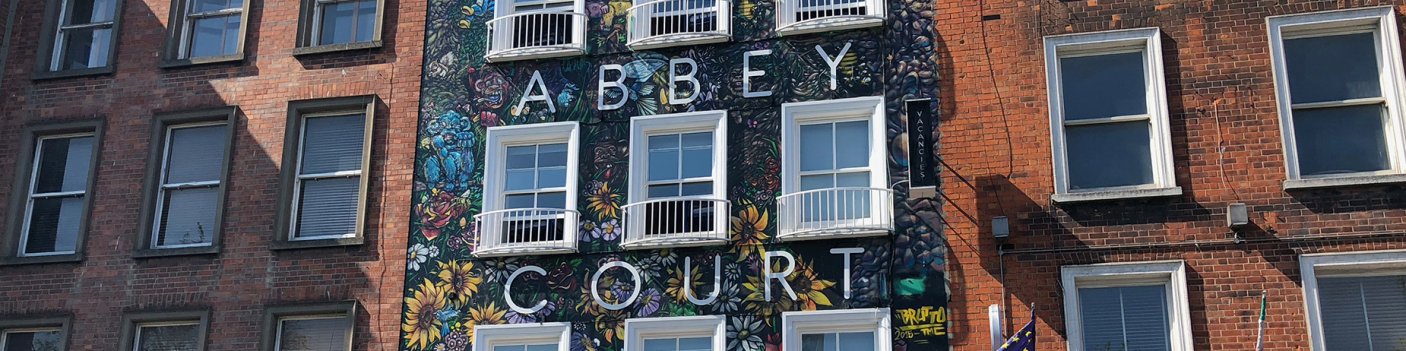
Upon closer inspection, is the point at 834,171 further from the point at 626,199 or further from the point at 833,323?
the point at 626,199

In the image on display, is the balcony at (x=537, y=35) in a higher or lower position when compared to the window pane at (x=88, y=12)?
lower

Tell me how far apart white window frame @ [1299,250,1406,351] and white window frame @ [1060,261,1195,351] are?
1.24 metres

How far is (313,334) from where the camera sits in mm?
19156

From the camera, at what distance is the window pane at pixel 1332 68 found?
17188 mm

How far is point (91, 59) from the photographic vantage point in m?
21.5

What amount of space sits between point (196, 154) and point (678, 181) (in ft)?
22.5

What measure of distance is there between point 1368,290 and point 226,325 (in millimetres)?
13536

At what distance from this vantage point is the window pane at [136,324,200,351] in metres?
19.5

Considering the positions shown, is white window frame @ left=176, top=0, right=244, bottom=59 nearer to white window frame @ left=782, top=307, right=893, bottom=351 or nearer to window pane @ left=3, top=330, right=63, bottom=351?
window pane @ left=3, top=330, right=63, bottom=351

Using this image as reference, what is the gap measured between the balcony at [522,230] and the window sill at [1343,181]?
27.1 ft

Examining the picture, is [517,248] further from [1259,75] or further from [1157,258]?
[1259,75]

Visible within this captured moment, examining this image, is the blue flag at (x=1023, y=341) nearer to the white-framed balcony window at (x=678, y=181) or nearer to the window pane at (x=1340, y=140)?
the white-framed balcony window at (x=678, y=181)

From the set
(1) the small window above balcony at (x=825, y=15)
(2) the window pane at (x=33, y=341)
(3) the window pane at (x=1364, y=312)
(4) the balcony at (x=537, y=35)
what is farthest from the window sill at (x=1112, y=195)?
(2) the window pane at (x=33, y=341)

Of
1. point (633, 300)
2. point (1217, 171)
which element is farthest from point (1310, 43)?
point (633, 300)
